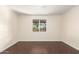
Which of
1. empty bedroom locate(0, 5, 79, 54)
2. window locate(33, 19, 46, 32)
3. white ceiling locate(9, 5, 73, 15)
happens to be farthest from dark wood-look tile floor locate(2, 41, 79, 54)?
white ceiling locate(9, 5, 73, 15)

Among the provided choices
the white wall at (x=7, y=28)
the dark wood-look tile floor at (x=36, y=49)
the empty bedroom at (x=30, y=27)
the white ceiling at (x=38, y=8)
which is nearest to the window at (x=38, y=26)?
the empty bedroom at (x=30, y=27)

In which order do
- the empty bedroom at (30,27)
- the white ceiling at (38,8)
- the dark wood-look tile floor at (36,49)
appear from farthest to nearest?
1. the empty bedroom at (30,27)
2. the dark wood-look tile floor at (36,49)
3. the white ceiling at (38,8)

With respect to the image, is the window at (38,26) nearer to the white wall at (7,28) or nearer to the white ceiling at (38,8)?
the white ceiling at (38,8)

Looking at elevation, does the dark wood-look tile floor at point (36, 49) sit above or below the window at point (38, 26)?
below

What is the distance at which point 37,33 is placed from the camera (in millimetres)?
2465

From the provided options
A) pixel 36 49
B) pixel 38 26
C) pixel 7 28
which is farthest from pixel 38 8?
pixel 36 49

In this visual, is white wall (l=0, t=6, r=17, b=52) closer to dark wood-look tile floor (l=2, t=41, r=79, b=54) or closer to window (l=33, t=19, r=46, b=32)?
dark wood-look tile floor (l=2, t=41, r=79, b=54)

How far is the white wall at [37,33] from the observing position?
7.61 feet

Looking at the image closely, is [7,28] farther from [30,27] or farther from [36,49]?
[36,49]

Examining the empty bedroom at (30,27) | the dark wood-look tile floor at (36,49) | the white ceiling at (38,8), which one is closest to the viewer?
the white ceiling at (38,8)

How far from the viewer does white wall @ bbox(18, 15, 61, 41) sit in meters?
2.32

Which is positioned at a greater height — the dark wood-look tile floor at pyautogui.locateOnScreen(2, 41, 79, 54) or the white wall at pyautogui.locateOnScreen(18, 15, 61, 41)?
the white wall at pyautogui.locateOnScreen(18, 15, 61, 41)
